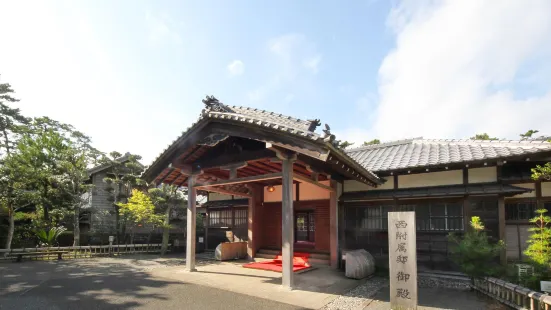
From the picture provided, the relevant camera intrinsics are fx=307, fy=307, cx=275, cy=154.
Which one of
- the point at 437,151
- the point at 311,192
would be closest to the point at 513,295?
the point at 437,151

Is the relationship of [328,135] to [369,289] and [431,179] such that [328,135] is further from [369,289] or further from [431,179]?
[431,179]

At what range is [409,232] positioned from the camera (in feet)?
21.6

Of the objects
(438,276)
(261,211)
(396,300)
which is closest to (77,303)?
(396,300)

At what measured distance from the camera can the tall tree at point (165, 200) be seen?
1634 centimetres

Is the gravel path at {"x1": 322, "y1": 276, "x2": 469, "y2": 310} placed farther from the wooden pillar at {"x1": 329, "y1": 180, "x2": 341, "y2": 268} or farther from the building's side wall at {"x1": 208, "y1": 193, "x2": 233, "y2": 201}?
the building's side wall at {"x1": 208, "y1": 193, "x2": 233, "y2": 201}

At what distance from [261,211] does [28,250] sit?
10672mm

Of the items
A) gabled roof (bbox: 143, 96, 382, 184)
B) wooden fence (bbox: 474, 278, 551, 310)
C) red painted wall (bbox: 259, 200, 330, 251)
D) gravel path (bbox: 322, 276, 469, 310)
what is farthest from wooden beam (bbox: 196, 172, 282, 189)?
wooden fence (bbox: 474, 278, 551, 310)

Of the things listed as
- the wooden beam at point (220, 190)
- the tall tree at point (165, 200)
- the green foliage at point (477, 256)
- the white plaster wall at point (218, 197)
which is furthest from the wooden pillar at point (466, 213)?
the tall tree at point (165, 200)

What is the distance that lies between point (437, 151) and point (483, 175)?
5.89 feet

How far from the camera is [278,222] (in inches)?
575

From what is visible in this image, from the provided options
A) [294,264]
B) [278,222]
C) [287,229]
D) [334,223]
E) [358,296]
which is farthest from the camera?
[278,222]

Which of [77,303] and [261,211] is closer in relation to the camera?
[77,303]

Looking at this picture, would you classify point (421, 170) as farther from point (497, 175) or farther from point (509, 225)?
point (509, 225)

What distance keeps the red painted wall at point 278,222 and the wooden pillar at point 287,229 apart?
481cm
